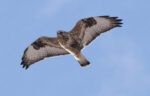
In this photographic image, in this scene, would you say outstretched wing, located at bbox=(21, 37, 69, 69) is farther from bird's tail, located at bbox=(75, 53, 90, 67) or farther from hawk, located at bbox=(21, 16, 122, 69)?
bird's tail, located at bbox=(75, 53, 90, 67)

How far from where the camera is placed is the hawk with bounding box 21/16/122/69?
16.0 m

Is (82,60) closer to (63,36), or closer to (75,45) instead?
(75,45)

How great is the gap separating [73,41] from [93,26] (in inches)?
48.5

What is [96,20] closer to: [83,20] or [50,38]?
[83,20]

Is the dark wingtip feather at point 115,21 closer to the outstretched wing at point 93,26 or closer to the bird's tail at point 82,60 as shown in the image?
the outstretched wing at point 93,26

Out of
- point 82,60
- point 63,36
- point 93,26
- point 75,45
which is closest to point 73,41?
point 75,45

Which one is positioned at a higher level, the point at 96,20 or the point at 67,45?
the point at 96,20

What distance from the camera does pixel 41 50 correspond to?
17.3 meters

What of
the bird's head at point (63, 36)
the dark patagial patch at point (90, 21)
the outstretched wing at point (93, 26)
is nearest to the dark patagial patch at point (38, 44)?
the bird's head at point (63, 36)

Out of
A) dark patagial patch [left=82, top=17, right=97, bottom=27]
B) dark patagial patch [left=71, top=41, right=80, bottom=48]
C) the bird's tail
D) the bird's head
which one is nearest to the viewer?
the bird's head

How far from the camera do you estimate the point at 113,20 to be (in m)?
17.0

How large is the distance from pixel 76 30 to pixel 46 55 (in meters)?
1.71

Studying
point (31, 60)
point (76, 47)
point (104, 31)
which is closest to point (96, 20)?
point (104, 31)

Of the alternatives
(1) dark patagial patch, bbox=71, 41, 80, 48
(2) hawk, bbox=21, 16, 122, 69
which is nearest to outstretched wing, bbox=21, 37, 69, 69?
(2) hawk, bbox=21, 16, 122, 69
